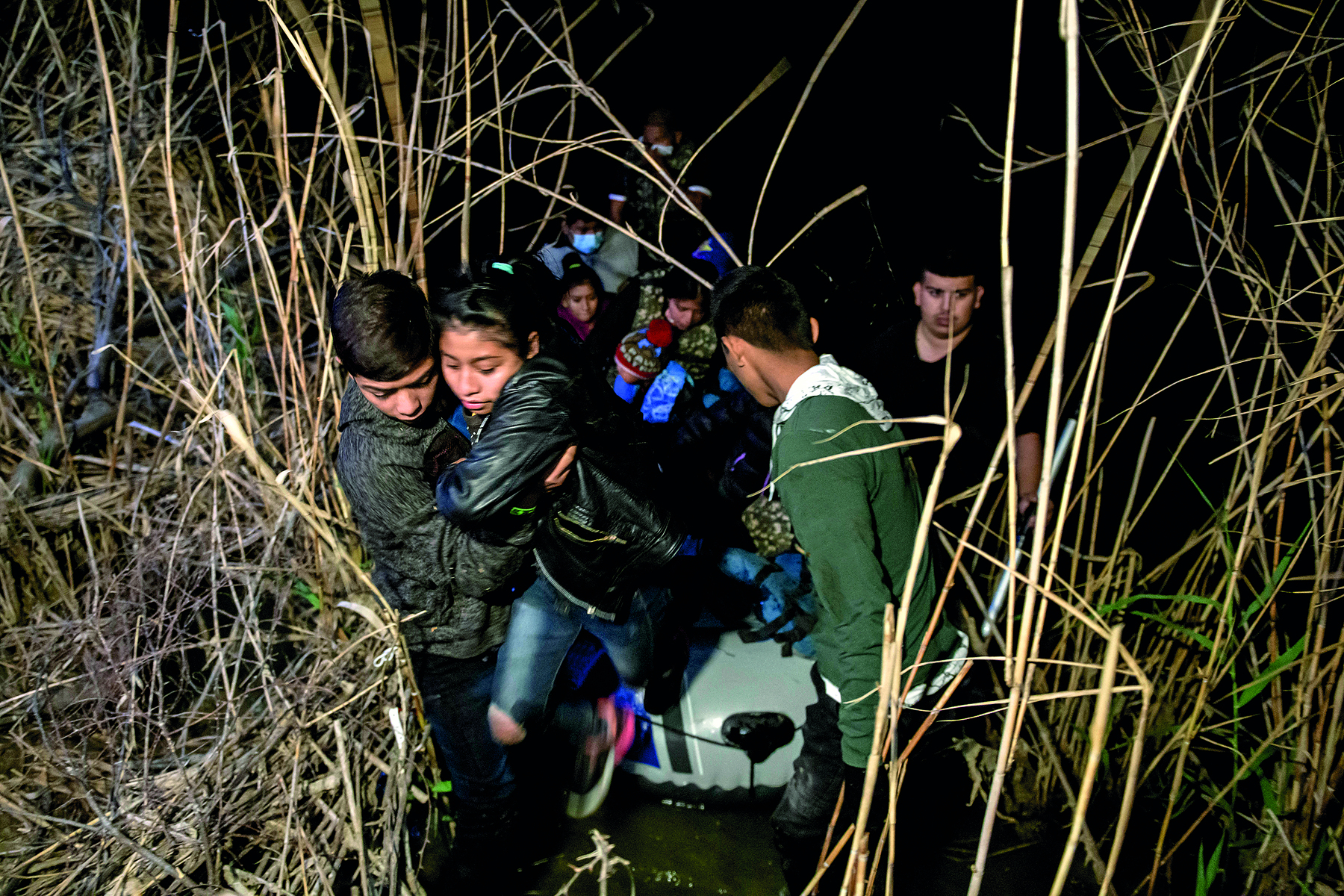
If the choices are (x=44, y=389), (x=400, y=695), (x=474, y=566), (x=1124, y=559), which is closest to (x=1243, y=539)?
(x=1124, y=559)

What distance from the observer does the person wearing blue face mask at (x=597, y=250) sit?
332 centimetres

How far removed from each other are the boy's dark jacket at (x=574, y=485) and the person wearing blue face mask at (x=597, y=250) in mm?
1555

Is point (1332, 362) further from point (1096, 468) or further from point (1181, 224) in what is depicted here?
point (1181, 224)

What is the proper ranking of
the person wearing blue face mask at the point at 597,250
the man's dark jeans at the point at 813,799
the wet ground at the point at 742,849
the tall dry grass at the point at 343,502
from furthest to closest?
the person wearing blue face mask at the point at 597,250 < the wet ground at the point at 742,849 < the man's dark jeans at the point at 813,799 < the tall dry grass at the point at 343,502

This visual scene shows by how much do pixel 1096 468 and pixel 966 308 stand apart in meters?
0.85

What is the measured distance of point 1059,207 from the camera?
3.68m

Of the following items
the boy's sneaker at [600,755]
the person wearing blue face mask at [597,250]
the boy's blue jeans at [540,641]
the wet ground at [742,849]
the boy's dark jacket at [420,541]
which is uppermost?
the person wearing blue face mask at [597,250]

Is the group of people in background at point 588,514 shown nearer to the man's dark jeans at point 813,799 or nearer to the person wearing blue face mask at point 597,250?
the man's dark jeans at point 813,799

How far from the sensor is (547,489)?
184 centimetres

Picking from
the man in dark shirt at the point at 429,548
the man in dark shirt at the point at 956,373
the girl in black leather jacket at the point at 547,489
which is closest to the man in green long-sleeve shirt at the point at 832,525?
the girl in black leather jacket at the point at 547,489

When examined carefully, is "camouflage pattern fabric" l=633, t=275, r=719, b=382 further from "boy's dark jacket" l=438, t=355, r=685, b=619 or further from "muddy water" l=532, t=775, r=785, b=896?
"muddy water" l=532, t=775, r=785, b=896

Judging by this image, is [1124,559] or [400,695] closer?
[400,695]

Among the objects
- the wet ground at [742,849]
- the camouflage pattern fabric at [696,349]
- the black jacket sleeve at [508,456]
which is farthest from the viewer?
the camouflage pattern fabric at [696,349]

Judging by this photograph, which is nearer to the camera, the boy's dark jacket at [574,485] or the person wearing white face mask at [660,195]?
the boy's dark jacket at [574,485]
